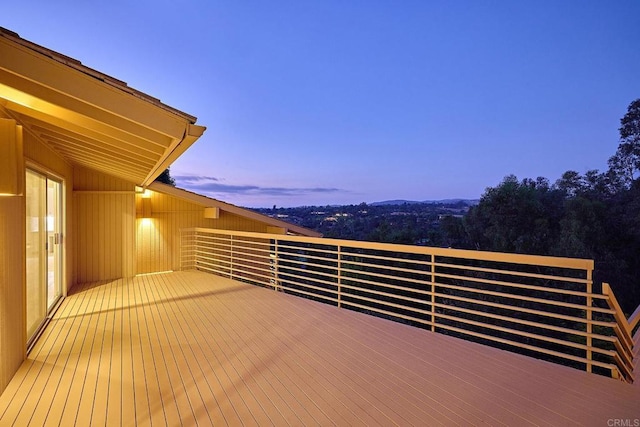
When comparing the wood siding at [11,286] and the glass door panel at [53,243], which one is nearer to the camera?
the wood siding at [11,286]

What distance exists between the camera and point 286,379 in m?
2.89

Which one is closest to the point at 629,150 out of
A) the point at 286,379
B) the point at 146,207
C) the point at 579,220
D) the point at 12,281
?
the point at 579,220

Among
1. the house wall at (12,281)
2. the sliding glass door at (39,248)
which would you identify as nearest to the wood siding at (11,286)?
the house wall at (12,281)

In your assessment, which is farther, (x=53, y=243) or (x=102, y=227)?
(x=102, y=227)

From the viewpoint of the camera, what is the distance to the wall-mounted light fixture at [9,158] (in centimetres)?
277

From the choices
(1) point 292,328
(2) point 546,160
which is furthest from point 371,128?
(1) point 292,328

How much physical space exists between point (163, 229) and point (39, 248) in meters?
4.51

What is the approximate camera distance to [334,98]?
18.2 meters

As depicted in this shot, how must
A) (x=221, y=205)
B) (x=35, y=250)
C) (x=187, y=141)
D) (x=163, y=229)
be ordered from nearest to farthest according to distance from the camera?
(x=187, y=141), (x=35, y=250), (x=163, y=229), (x=221, y=205)

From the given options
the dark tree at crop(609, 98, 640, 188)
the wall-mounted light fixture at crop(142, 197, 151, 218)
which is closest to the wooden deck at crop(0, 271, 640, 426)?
the wall-mounted light fixture at crop(142, 197, 151, 218)

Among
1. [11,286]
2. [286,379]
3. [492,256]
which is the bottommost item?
[286,379]

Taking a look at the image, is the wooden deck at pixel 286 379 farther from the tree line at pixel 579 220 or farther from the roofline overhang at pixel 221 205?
the tree line at pixel 579 220

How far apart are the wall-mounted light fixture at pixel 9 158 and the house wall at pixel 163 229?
548cm

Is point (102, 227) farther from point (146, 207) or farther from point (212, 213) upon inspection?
point (212, 213)
